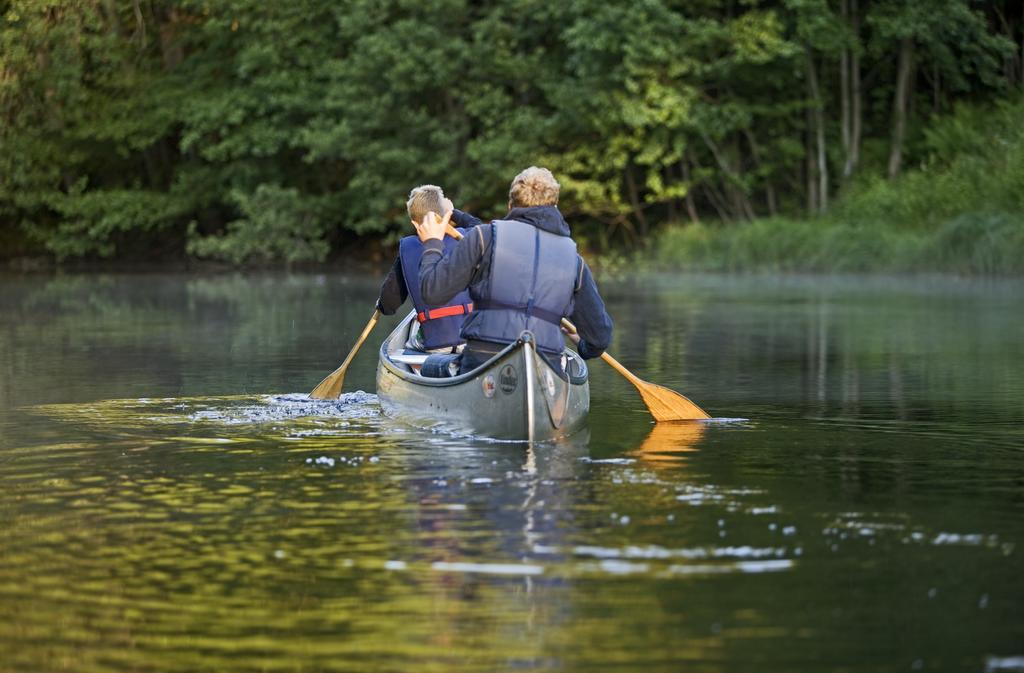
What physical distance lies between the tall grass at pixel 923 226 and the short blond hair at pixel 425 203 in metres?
19.1

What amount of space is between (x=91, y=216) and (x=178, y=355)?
80.3 ft

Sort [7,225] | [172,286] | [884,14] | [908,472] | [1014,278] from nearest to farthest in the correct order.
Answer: [908,472] < [1014,278] < [172,286] < [884,14] < [7,225]

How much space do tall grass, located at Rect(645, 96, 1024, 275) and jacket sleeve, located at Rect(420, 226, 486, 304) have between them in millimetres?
19963

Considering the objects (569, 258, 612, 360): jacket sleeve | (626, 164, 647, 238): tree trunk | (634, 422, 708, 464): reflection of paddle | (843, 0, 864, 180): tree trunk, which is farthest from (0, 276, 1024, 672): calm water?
(626, 164, 647, 238): tree trunk

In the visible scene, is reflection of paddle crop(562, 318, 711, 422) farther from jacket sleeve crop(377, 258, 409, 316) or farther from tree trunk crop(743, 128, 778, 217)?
tree trunk crop(743, 128, 778, 217)

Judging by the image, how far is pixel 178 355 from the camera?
1661 centimetres

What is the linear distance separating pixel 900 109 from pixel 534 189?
27.0 m

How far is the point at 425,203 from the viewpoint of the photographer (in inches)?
432

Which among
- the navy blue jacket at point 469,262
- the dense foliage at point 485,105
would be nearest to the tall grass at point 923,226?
the dense foliage at point 485,105

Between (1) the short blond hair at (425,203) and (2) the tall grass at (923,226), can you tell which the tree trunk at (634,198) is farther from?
(1) the short blond hair at (425,203)

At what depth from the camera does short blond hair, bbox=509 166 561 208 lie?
10031 millimetres

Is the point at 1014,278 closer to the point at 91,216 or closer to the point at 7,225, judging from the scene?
the point at 91,216

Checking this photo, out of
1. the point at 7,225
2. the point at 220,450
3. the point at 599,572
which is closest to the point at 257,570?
the point at 599,572

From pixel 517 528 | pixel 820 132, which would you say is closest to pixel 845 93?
pixel 820 132
